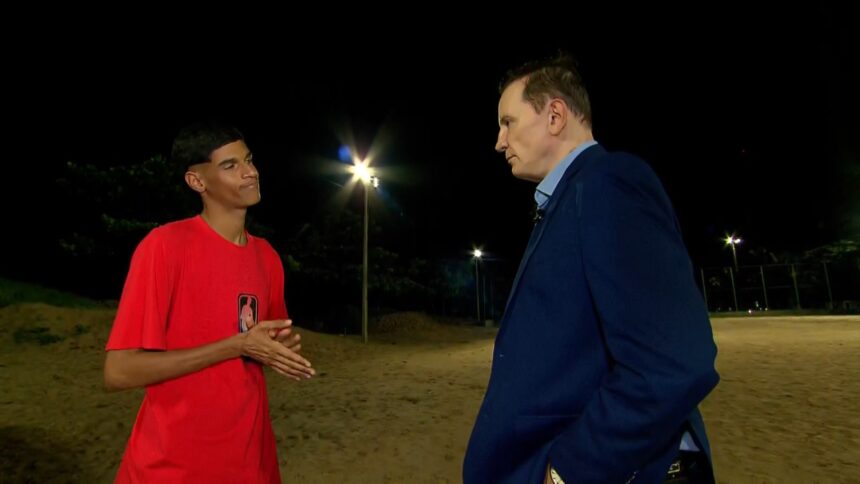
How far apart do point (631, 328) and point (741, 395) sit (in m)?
8.31

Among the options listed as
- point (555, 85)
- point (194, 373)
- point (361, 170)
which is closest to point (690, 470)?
point (555, 85)

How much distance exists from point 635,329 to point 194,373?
173 centimetres

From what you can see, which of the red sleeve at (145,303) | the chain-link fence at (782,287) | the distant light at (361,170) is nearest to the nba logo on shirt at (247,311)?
the red sleeve at (145,303)

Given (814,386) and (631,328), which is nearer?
(631,328)

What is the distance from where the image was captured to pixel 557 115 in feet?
5.25

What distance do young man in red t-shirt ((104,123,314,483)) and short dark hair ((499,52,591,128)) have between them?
1393 millimetres

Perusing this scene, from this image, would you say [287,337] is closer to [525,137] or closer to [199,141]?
[199,141]

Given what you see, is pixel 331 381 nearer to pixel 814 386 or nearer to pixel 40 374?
pixel 40 374

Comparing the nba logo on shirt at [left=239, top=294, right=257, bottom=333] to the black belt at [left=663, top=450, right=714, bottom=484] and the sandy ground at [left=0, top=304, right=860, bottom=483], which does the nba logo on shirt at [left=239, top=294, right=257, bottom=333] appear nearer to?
the black belt at [left=663, top=450, right=714, bottom=484]

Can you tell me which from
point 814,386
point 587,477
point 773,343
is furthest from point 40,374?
point 773,343

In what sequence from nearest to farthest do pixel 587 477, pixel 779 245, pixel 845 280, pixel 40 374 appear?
pixel 587 477, pixel 40 374, pixel 845 280, pixel 779 245

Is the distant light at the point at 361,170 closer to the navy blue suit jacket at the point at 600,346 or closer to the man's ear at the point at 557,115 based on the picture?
the man's ear at the point at 557,115

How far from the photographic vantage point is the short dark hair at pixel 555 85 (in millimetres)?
1624

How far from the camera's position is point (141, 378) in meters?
1.77
